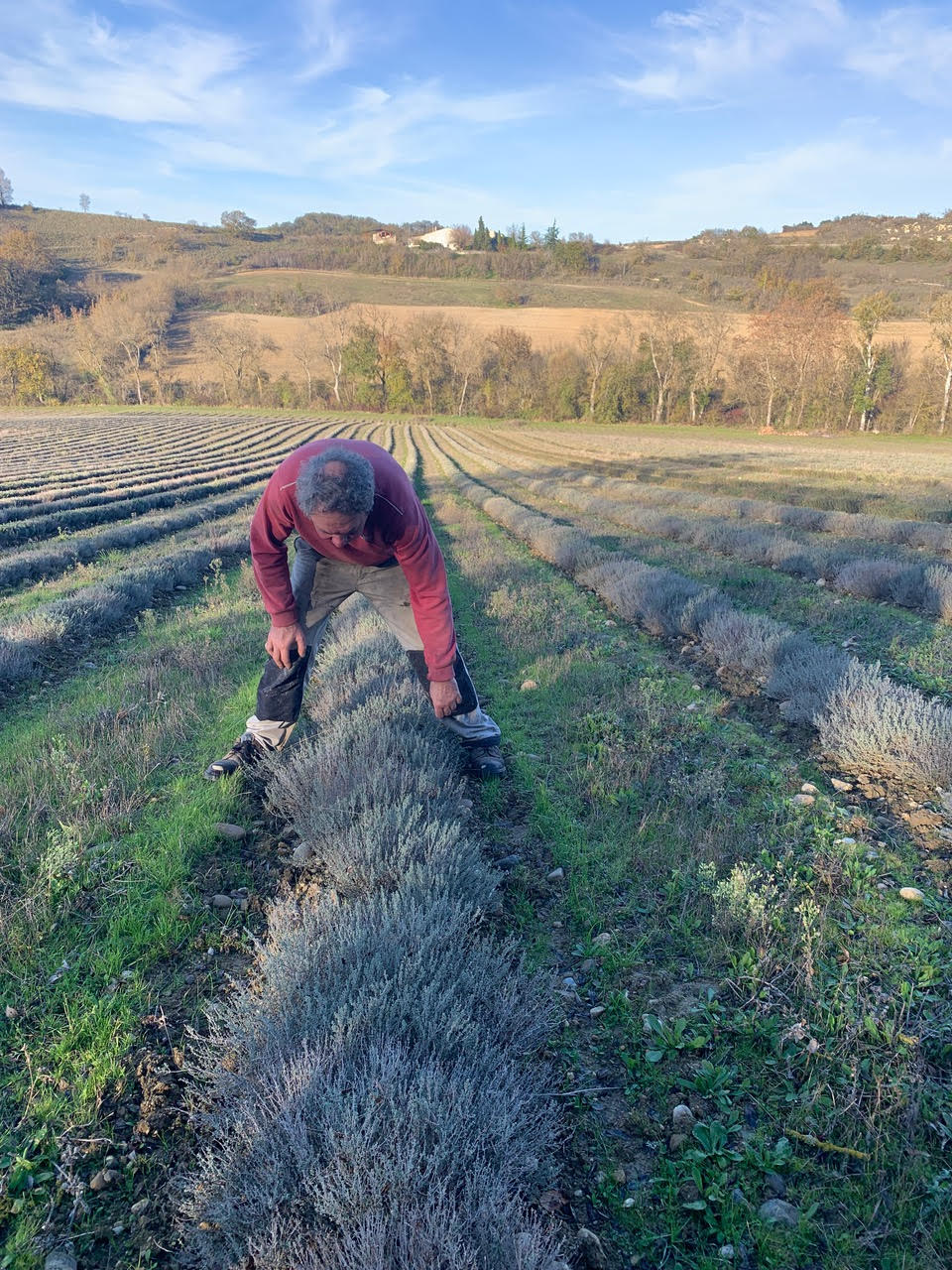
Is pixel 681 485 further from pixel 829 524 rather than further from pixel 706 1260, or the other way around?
pixel 706 1260

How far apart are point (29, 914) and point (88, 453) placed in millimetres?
31515

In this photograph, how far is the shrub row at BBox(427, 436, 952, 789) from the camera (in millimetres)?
3984

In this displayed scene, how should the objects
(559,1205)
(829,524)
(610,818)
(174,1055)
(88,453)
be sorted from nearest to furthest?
(559,1205) → (174,1055) → (610,818) → (829,524) → (88,453)

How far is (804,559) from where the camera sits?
10.0 metres

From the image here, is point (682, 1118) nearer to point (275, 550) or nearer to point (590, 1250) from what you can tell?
point (590, 1250)

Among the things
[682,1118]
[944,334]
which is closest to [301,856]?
[682,1118]

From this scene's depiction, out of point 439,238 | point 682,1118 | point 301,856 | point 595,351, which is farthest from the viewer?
point 439,238

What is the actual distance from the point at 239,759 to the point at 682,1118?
9.79 ft

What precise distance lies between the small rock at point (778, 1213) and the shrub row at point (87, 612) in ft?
21.3

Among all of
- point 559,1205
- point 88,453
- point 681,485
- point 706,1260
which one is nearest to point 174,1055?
point 559,1205

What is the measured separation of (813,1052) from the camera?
88.1 inches

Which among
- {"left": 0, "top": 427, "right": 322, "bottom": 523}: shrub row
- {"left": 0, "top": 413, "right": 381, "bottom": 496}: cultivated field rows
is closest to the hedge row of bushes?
{"left": 0, "top": 427, "right": 322, "bottom": 523}: shrub row

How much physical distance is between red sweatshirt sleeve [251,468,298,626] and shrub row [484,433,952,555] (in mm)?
10847

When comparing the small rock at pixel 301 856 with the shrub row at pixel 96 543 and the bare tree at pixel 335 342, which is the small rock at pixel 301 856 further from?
the bare tree at pixel 335 342
